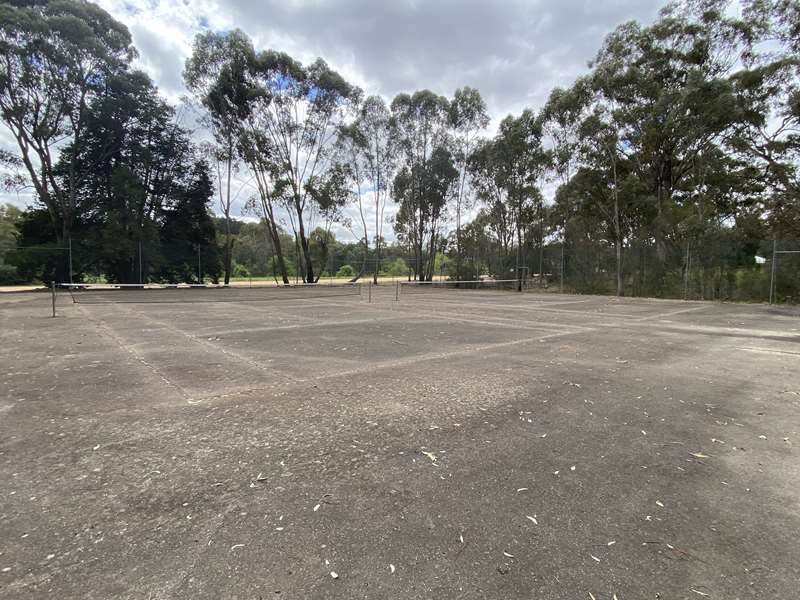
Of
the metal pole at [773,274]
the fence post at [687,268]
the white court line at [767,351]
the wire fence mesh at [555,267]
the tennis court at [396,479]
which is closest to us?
the tennis court at [396,479]

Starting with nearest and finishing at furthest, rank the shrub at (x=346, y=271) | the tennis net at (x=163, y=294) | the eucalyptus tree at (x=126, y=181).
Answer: the tennis net at (x=163, y=294) → the eucalyptus tree at (x=126, y=181) → the shrub at (x=346, y=271)

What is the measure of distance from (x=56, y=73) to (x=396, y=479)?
2998 cm

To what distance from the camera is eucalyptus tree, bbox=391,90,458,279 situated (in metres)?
30.4

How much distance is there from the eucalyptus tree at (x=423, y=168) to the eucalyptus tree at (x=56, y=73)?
18.8 metres

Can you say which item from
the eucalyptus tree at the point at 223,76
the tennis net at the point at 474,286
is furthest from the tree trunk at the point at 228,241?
the tennis net at the point at 474,286

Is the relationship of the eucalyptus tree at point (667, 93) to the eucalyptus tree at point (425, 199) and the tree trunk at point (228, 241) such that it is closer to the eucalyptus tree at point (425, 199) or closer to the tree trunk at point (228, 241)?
the eucalyptus tree at point (425, 199)

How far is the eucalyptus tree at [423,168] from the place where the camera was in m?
30.4

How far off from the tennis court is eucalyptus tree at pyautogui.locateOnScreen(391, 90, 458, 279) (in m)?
28.1

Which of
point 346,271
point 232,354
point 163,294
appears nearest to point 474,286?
point 346,271

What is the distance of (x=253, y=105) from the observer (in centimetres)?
2805

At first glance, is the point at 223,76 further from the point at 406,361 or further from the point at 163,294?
the point at 406,361

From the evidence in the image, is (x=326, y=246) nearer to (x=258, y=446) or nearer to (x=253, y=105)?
(x=253, y=105)

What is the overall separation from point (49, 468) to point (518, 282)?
89.1ft

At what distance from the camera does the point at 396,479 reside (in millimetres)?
2482
